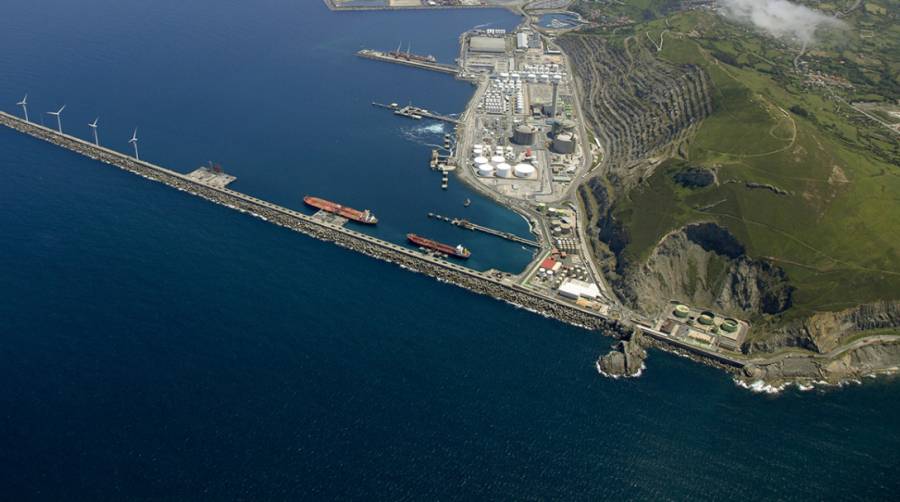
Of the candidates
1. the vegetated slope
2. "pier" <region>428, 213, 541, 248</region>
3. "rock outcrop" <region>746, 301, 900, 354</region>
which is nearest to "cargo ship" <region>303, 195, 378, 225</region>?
"pier" <region>428, 213, 541, 248</region>

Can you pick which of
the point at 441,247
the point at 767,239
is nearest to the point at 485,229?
the point at 441,247

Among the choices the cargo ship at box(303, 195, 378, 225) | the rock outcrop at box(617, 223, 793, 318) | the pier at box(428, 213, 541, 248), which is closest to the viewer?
the rock outcrop at box(617, 223, 793, 318)

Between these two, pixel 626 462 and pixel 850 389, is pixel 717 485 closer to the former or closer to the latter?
pixel 626 462

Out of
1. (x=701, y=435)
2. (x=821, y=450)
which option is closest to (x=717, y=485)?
(x=701, y=435)

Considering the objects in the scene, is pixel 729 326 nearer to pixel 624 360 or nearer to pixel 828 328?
pixel 828 328

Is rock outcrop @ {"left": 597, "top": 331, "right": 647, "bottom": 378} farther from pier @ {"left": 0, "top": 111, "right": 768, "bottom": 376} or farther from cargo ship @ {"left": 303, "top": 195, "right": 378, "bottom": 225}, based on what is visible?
cargo ship @ {"left": 303, "top": 195, "right": 378, "bottom": 225}

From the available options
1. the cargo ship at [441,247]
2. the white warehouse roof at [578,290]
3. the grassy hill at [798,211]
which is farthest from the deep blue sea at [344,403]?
the grassy hill at [798,211]
